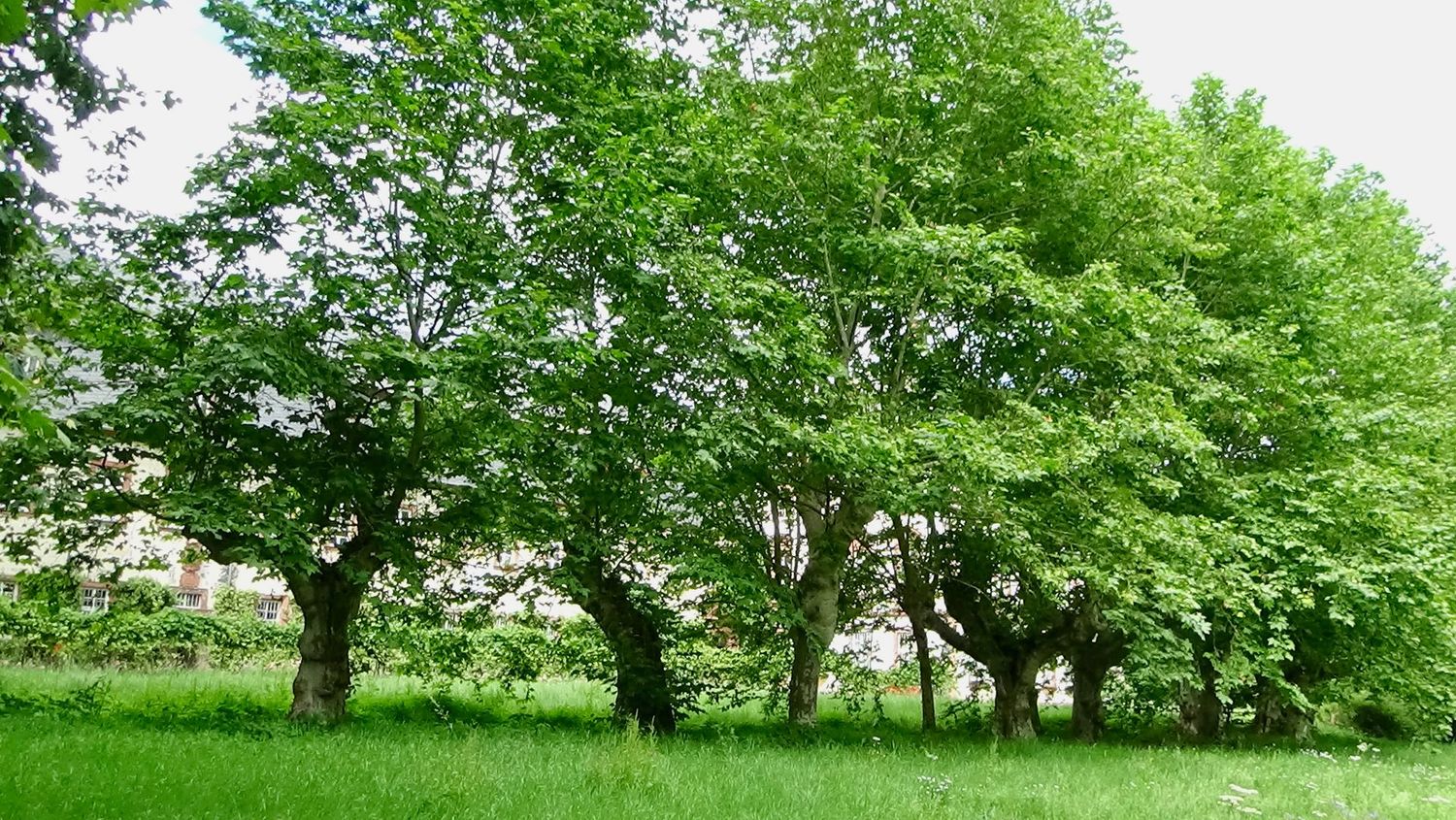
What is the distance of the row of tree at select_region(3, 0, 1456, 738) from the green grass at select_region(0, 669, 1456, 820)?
1.77 metres

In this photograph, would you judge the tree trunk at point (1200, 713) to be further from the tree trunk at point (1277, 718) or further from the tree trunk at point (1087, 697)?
the tree trunk at point (1087, 697)

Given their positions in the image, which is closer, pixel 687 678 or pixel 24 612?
pixel 687 678

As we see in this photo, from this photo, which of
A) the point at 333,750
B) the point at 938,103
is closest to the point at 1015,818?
the point at 333,750

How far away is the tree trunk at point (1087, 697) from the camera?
19.5 meters

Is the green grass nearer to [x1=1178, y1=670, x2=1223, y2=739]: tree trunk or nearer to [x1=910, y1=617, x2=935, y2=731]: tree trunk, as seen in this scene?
[x1=910, y1=617, x2=935, y2=731]: tree trunk

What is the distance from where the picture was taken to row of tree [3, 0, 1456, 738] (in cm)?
1147

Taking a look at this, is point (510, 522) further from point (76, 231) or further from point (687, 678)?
point (76, 231)

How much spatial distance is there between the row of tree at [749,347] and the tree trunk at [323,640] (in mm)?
60

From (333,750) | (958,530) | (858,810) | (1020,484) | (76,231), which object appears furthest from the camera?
(958,530)

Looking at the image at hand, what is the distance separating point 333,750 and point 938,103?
11.7 metres

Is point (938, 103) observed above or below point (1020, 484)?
above

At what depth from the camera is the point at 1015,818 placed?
7.97 meters

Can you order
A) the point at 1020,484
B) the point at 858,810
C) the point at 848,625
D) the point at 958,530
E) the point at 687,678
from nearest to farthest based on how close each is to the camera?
the point at 858,810 → the point at 1020,484 → the point at 687,678 → the point at 958,530 → the point at 848,625

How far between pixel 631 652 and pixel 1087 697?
1032 centimetres
